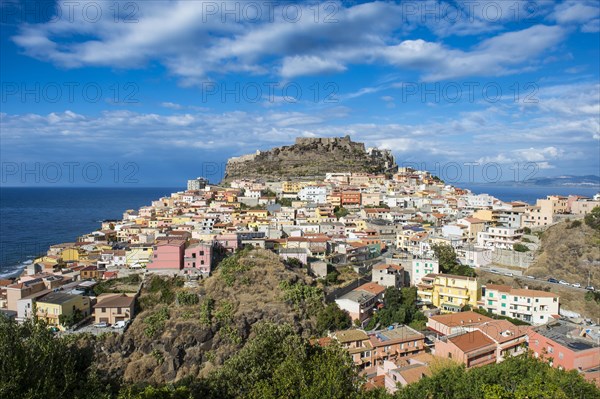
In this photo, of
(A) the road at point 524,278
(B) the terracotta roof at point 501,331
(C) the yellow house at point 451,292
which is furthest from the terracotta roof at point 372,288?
(A) the road at point 524,278

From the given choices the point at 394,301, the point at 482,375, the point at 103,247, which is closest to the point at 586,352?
the point at 482,375

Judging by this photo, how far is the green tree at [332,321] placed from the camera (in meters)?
25.6

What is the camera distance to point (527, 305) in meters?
26.2

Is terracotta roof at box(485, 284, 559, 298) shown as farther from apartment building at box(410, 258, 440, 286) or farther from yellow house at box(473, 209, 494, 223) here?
yellow house at box(473, 209, 494, 223)

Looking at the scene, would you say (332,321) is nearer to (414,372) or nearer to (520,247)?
(414,372)

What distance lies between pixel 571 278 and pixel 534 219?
10.5 meters

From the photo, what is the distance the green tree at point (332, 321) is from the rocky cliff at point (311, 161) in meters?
50.2

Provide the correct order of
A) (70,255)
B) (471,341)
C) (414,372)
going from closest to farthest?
(414,372) → (471,341) → (70,255)

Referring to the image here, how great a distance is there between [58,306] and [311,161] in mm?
62396

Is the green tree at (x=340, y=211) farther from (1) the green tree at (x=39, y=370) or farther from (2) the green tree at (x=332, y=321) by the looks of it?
(1) the green tree at (x=39, y=370)

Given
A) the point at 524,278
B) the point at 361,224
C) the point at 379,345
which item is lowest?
the point at 379,345

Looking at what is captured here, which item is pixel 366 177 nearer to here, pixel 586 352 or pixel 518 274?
pixel 518 274

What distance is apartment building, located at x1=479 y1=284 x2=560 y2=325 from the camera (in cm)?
2597

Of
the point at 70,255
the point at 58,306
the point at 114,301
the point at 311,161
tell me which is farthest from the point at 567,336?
the point at 311,161
